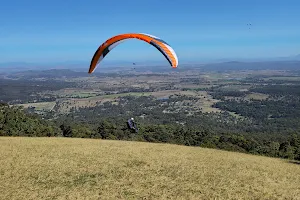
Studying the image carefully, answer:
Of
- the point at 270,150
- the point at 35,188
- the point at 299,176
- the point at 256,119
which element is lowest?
the point at 256,119

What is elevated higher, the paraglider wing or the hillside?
the paraglider wing

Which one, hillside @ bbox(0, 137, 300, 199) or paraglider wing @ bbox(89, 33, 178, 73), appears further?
hillside @ bbox(0, 137, 300, 199)

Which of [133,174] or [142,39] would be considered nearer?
[142,39]

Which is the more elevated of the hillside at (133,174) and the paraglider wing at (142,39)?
the paraglider wing at (142,39)

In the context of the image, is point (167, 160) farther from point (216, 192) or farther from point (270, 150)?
point (270, 150)

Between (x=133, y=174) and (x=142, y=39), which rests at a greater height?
(x=142, y=39)

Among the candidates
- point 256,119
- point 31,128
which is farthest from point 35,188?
point 256,119

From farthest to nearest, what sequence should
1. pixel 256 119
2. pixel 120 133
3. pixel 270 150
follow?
pixel 256 119
pixel 120 133
pixel 270 150

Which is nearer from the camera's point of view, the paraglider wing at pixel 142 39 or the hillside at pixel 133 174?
the paraglider wing at pixel 142 39
